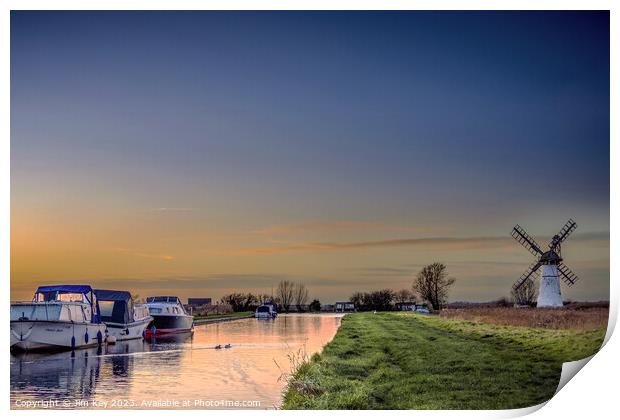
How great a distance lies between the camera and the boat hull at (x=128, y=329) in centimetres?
2622

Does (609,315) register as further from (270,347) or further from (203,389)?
(270,347)

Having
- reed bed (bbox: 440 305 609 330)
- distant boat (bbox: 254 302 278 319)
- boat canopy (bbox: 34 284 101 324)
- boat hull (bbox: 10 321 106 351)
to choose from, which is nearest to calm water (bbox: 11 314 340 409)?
boat hull (bbox: 10 321 106 351)

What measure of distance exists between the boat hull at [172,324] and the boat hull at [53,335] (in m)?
8.99

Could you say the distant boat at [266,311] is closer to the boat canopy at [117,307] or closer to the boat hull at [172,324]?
the boat canopy at [117,307]

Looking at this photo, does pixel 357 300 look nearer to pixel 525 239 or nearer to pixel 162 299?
pixel 525 239

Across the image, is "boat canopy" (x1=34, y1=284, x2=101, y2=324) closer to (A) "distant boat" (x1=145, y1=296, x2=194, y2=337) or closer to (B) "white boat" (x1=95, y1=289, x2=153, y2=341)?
(B) "white boat" (x1=95, y1=289, x2=153, y2=341)

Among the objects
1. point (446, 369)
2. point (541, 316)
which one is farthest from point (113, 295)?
point (446, 369)

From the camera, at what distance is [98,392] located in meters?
15.1

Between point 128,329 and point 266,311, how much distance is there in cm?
581

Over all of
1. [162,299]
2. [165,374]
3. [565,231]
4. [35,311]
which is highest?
[565,231]

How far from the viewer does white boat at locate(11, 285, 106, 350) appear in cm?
1941

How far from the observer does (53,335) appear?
67.3 feet

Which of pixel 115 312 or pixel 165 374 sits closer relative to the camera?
pixel 165 374
